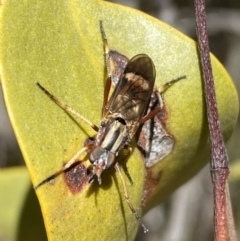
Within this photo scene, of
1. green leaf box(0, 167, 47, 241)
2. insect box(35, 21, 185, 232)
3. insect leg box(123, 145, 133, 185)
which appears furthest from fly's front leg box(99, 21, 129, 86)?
green leaf box(0, 167, 47, 241)

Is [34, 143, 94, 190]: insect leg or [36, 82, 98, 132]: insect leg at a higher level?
[36, 82, 98, 132]: insect leg

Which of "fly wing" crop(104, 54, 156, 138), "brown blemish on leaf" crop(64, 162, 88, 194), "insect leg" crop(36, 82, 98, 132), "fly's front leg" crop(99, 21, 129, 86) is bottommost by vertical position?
"brown blemish on leaf" crop(64, 162, 88, 194)

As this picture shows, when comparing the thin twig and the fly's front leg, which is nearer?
the thin twig

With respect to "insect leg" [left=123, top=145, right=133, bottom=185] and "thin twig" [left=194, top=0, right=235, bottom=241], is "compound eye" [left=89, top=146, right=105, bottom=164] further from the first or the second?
"thin twig" [left=194, top=0, right=235, bottom=241]

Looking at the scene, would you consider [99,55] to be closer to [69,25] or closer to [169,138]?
[69,25]

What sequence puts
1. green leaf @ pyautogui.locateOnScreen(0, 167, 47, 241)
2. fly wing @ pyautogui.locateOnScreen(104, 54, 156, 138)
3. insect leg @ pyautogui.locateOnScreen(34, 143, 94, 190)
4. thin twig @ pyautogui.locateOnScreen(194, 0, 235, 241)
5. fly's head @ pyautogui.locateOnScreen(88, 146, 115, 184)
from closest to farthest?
insect leg @ pyautogui.locateOnScreen(34, 143, 94, 190) < thin twig @ pyautogui.locateOnScreen(194, 0, 235, 241) < fly's head @ pyautogui.locateOnScreen(88, 146, 115, 184) < fly wing @ pyautogui.locateOnScreen(104, 54, 156, 138) < green leaf @ pyautogui.locateOnScreen(0, 167, 47, 241)

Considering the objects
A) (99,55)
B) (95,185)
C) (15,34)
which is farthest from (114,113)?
(15,34)

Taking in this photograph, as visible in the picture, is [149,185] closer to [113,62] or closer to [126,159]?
[126,159]

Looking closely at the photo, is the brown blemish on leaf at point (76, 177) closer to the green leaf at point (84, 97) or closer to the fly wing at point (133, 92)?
the green leaf at point (84, 97)
